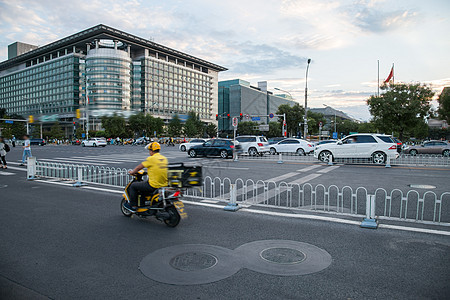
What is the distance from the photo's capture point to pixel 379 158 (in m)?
18.2

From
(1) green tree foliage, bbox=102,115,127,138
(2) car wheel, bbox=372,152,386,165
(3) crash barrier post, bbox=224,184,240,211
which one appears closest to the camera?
(3) crash barrier post, bbox=224,184,240,211

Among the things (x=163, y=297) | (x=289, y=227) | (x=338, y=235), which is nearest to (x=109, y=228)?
(x=163, y=297)

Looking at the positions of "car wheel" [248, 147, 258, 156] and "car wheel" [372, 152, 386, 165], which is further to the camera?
"car wheel" [248, 147, 258, 156]

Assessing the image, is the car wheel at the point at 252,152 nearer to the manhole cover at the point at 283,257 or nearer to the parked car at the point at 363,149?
the parked car at the point at 363,149

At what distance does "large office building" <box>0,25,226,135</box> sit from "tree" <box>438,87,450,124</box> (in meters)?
36.6

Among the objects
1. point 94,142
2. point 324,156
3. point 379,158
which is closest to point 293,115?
point 94,142

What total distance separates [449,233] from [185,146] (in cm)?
→ 2915

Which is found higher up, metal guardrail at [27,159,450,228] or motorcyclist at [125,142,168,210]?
motorcyclist at [125,142,168,210]

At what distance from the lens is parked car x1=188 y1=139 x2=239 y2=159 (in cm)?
2338

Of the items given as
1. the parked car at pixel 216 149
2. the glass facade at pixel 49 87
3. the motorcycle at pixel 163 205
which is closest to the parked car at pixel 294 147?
the parked car at pixel 216 149

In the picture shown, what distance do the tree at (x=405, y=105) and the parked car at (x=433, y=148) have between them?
13.7ft

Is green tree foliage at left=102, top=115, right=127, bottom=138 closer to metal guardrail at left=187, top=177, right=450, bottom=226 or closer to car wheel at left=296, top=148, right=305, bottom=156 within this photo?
metal guardrail at left=187, top=177, right=450, bottom=226

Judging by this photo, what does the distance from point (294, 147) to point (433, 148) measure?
12.6 meters

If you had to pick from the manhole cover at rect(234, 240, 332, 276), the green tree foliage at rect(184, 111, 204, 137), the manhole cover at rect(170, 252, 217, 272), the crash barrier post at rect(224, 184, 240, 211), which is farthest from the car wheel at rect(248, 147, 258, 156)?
the manhole cover at rect(170, 252, 217, 272)
